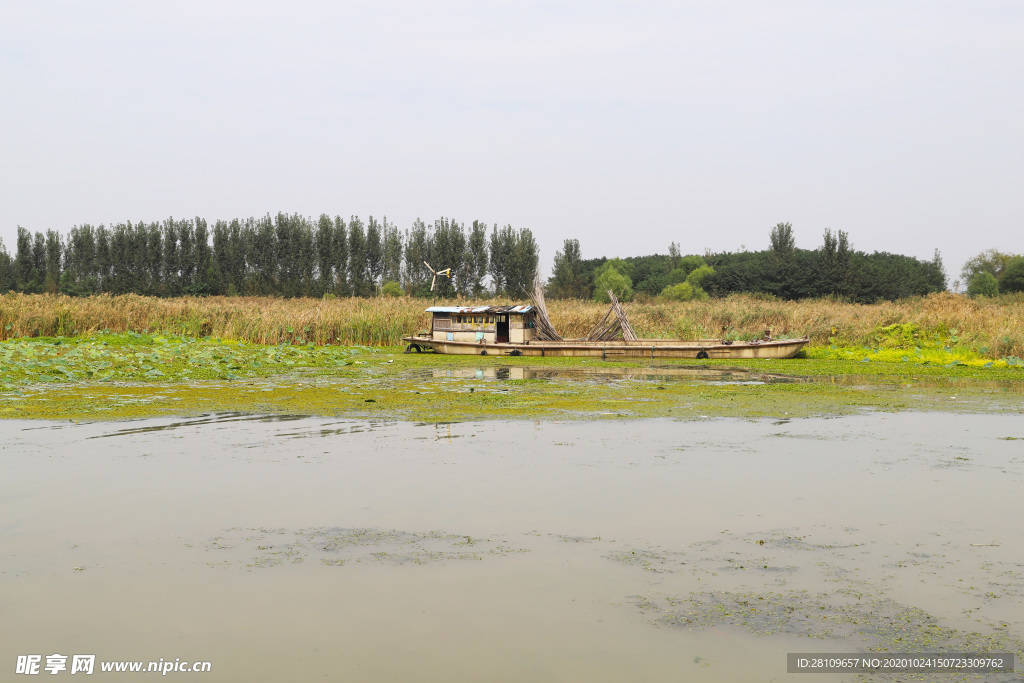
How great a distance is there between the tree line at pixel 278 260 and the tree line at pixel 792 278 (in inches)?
248

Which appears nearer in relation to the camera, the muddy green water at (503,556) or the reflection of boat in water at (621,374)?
the muddy green water at (503,556)

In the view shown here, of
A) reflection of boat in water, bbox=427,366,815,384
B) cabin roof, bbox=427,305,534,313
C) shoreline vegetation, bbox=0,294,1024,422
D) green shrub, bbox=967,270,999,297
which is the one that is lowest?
reflection of boat in water, bbox=427,366,815,384

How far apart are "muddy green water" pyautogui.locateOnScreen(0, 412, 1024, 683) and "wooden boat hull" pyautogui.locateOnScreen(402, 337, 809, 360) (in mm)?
18798

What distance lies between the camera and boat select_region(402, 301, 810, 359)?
29.5 m

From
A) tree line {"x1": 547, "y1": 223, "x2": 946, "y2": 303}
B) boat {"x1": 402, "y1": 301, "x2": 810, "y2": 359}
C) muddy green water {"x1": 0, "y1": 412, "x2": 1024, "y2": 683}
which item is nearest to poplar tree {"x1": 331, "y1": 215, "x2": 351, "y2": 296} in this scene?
tree line {"x1": 547, "y1": 223, "x2": 946, "y2": 303}

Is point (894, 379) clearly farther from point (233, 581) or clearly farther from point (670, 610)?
point (233, 581)

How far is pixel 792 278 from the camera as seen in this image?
75312 mm

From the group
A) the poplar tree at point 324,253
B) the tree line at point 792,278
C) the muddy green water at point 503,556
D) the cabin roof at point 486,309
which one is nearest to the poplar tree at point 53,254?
the poplar tree at point 324,253

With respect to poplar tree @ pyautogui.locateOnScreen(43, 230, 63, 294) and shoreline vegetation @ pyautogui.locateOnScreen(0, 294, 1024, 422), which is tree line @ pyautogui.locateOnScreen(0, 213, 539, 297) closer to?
poplar tree @ pyautogui.locateOnScreen(43, 230, 63, 294)

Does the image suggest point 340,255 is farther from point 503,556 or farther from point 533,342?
point 503,556

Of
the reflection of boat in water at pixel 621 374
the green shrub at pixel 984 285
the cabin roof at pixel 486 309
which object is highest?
the green shrub at pixel 984 285

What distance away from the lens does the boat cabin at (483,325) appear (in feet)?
106

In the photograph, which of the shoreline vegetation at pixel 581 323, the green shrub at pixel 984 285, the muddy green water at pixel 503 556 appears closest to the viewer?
the muddy green water at pixel 503 556

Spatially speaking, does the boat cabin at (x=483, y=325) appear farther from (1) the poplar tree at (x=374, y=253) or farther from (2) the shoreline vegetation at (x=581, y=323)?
(1) the poplar tree at (x=374, y=253)
